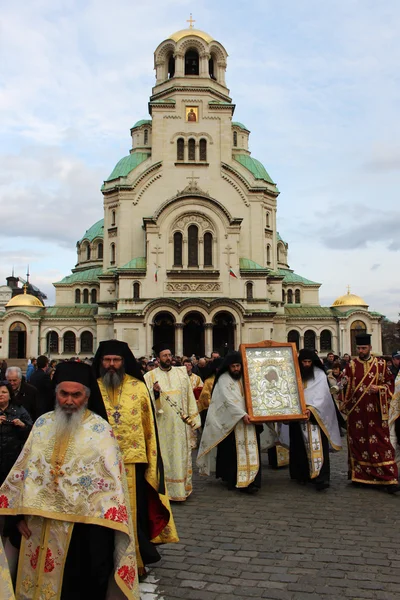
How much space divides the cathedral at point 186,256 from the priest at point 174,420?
85.9 feet

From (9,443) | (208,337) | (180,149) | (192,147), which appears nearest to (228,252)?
(208,337)

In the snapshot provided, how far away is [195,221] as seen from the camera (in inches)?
1483

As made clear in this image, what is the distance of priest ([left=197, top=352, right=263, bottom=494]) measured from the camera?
8977 millimetres

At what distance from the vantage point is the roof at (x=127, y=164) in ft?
142

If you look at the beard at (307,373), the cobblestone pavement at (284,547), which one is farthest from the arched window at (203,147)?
the cobblestone pavement at (284,547)

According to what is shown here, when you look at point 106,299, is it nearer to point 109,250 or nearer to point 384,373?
point 109,250

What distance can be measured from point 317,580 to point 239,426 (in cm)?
393

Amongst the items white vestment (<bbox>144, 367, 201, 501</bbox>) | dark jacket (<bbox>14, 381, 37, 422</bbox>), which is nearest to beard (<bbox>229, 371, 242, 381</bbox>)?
white vestment (<bbox>144, 367, 201, 501</bbox>)

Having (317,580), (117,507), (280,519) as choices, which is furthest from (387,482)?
(117,507)

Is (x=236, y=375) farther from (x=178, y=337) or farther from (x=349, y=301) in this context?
(x=349, y=301)

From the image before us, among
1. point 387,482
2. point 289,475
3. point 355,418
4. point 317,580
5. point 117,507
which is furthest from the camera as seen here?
point 289,475

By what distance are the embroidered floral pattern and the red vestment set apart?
593 centimetres

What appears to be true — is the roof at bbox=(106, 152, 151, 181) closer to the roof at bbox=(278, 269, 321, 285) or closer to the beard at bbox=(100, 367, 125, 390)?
the roof at bbox=(278, 269, 321, 285)

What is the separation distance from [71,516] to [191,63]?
4436 cm
